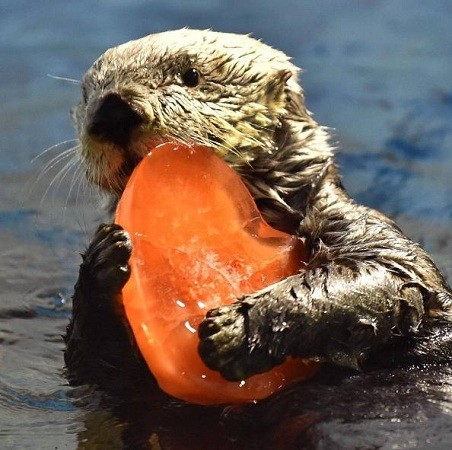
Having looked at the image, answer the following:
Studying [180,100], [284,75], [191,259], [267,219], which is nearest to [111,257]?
[191,259]

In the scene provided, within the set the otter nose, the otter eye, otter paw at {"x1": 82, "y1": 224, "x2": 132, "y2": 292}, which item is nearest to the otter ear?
the otter eye

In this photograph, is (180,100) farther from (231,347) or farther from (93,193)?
(93,193)

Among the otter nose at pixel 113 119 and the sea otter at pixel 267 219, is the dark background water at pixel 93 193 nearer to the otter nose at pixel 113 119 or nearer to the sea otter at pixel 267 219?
the sea otter at pixel 267 219

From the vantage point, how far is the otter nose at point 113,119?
378cm

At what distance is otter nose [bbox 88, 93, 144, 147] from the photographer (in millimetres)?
3777

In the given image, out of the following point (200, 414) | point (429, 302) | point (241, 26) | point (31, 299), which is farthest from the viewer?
point (241, 26)

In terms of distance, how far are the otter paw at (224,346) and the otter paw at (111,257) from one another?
1.17 ft

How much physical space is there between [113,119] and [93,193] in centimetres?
154

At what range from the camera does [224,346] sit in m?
3.48

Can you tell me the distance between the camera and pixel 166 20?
875 centimetres

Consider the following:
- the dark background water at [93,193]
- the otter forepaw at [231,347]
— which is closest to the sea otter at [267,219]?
the otter forepaw at [231,347]

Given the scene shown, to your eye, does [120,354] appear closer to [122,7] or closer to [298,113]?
[298,113]

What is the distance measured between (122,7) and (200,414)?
19.2 feet

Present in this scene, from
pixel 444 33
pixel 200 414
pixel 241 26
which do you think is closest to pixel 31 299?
pixel 200 414
